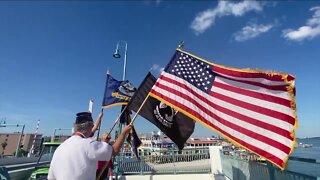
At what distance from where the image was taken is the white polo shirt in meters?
2.42

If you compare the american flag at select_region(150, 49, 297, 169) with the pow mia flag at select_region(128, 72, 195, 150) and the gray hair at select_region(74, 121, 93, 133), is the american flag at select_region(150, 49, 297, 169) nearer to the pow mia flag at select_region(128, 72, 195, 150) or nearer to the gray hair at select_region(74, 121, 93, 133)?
the pow mia flag at select_region(128, 72, 195, 150)

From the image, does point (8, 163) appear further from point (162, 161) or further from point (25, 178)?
point (162, 161)

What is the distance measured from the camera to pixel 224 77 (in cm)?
447

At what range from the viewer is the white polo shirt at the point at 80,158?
7.93 feet

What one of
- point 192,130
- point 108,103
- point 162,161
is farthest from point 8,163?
point 192,130

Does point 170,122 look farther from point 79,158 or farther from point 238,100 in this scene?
point 79,158

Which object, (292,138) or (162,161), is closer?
(292,138)

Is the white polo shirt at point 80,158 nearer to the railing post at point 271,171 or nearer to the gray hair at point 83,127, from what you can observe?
the gray hair at point 83,127

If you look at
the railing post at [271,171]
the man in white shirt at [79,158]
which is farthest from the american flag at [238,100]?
the man in white shirt at [79,158]

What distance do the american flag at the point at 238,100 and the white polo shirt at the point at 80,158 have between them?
2.29 meters

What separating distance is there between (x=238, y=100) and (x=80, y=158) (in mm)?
2880

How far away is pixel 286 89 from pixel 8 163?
17785mm

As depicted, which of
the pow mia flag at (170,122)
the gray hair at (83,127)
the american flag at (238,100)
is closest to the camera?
the gray hair at (83,127)

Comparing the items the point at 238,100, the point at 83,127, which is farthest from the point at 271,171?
the point at 83,127
